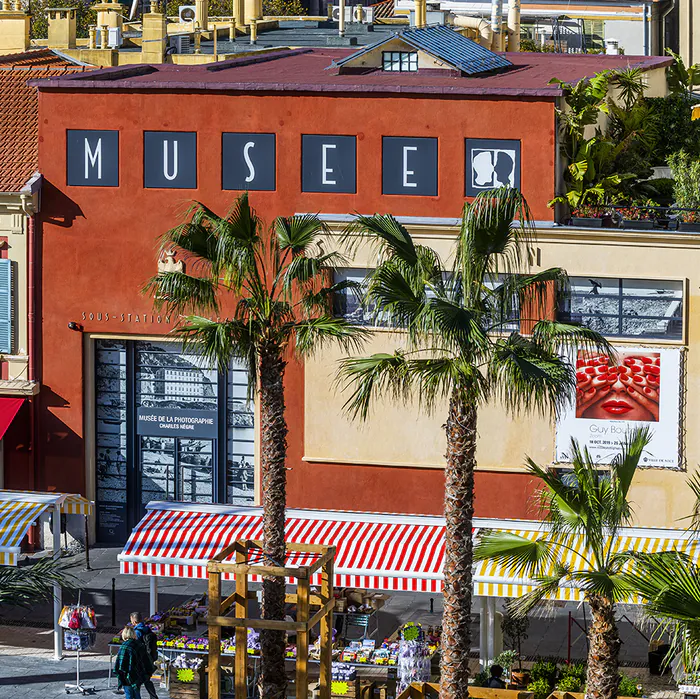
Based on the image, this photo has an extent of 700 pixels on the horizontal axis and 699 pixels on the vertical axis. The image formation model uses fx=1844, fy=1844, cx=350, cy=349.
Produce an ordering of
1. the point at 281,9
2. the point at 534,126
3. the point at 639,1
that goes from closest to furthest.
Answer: the point at 534,126 < the point at 639,1 < the point at 281,9

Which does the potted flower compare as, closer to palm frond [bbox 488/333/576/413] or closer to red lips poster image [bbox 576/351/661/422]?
red lips poster image [bbox 576/351/661/422]

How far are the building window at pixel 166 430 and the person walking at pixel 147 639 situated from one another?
7.94m

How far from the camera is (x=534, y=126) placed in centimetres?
3859

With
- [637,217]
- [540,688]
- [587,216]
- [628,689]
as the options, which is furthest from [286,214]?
[628,689]

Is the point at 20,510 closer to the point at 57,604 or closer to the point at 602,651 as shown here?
the point at 57,604

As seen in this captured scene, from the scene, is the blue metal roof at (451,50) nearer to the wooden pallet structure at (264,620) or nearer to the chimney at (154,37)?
the chimney at (154,37)

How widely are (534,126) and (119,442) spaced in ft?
38.9

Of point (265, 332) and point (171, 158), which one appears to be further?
point (171, 158)

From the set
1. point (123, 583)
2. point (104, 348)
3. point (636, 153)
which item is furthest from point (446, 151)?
point (123, 583)

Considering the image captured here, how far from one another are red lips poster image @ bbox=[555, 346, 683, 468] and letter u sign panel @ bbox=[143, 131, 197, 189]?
31.0 ft

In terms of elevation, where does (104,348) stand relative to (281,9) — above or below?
below

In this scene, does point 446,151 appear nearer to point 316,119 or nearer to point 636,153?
point 316,119

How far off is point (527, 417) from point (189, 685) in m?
9.56

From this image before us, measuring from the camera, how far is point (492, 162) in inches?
1534
